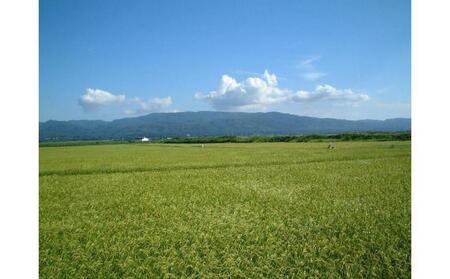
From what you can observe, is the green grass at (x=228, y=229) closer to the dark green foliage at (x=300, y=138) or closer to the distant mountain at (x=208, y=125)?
the distant mountain at (x=208, y=125)

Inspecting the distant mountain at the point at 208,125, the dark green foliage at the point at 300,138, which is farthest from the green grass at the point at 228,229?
the dark green foliage at the point at 300,138

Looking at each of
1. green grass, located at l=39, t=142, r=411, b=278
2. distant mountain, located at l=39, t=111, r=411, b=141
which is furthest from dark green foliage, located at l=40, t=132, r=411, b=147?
green grass, located at l=39, t=142, r=411, b=278

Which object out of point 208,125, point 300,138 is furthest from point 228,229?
point 300,138

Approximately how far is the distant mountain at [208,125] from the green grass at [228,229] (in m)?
2.38

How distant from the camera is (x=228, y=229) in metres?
3.74

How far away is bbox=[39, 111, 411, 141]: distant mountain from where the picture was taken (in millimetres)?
8773

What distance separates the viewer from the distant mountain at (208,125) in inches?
345

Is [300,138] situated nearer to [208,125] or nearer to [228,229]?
[208,125]

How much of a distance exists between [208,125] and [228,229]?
1248 centimetres

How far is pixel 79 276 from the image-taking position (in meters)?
2.76

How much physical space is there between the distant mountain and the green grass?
7.80ft

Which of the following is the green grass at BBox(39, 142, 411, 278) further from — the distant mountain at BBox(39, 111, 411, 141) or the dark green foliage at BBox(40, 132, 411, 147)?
the dark green foliage at BBox(40, 132, 411, 147)
